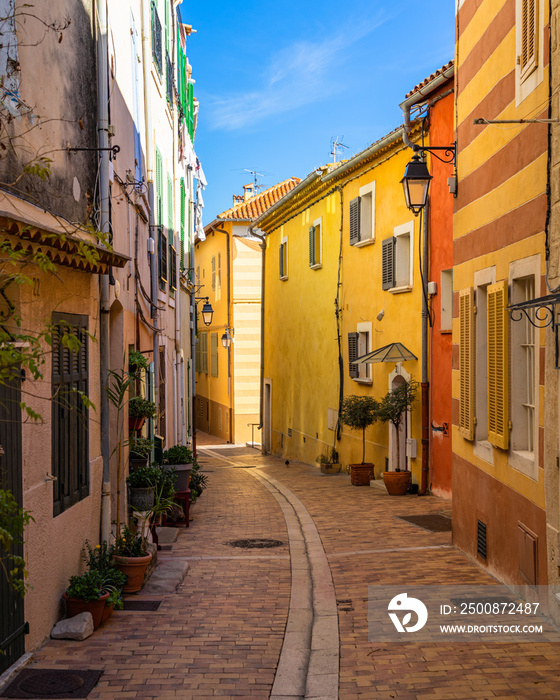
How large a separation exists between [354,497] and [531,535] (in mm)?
8460

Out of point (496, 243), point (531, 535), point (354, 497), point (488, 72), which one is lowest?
point (354, 497)

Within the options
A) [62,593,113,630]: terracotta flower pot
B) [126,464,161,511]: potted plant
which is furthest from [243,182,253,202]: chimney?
[62,593,113,630]: terracotta flower pot

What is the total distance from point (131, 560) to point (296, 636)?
192 centimetres

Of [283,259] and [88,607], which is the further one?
[283,259]

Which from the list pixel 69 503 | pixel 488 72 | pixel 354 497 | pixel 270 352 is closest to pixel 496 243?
pixel 488 72

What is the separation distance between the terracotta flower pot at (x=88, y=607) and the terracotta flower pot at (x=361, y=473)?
10.8 meters

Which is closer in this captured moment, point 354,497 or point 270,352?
point 354,497

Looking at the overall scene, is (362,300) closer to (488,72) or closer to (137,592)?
(488,72)

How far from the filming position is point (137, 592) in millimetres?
7531

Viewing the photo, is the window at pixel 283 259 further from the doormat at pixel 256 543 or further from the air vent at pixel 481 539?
the air vent at pixel 481 539

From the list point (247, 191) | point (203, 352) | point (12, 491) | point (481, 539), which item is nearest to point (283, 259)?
point (203, 352)

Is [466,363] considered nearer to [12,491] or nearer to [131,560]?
[131,560]

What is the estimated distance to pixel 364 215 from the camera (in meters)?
18.5

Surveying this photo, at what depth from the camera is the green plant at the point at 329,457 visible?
2061 centimetres
